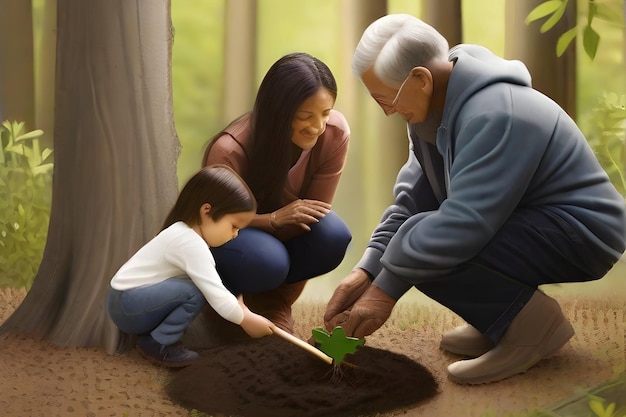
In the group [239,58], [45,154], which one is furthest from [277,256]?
[45,154]

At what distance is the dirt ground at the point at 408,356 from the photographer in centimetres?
263

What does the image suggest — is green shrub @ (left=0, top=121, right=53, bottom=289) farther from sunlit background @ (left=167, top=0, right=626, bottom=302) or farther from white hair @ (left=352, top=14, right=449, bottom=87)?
white hair @ (left=352, top=14, right=449, bottom=87)

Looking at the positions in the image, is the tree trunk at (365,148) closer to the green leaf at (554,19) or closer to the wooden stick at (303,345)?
the wooden stick at (303,345)

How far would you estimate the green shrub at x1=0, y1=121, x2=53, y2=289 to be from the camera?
303 cm

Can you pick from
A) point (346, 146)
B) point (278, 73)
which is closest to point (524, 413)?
point (346, 146)

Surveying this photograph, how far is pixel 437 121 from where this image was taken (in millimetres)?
2684

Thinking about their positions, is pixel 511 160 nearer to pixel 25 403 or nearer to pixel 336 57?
pixel 336 57

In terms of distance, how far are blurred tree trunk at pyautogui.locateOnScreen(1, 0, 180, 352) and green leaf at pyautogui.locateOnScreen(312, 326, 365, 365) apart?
58cm

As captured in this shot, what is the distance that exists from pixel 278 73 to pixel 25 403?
1.14m

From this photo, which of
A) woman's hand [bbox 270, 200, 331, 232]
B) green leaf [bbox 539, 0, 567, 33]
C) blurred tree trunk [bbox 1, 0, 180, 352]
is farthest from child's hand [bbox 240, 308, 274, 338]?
green leaf [bbox 539, 0, 567, 33]

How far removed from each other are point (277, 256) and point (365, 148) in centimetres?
45

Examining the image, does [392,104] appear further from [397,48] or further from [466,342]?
[466,342]

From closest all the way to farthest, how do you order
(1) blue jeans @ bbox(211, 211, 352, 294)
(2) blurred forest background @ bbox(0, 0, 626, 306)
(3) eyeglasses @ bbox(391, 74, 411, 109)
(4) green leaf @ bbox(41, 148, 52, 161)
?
(3) eyeglasses @ bbox(391, 74, 411, 109), (1) blue jeans @ bbox(211, 211, 352, 294), (2) blurred forest background @ bbox(0, 0, 626, 306), (4) green leaf @ bbox(41, 148, 52, 161)

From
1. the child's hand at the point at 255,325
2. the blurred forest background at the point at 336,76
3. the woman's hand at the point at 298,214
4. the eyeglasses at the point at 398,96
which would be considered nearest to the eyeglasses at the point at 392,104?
the eyeglasses at the point at 398,96
